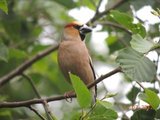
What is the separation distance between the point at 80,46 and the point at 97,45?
8.18 feet

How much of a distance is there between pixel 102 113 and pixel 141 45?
0.46 m

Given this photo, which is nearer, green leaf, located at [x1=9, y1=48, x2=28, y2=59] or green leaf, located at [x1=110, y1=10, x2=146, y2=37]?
green leaf, located at [x1=110, y1=10, x2=146, y2=37]

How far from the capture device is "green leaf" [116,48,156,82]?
121 inches

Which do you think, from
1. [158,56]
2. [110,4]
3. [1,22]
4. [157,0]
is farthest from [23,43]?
[158,56]

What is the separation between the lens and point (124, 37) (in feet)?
16.0

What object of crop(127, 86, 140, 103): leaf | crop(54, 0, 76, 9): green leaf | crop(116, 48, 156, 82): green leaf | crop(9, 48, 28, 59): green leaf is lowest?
crop(116, 48, 156, 82): green leaf

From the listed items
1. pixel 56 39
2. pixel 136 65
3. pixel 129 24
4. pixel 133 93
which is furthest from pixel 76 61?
pixel 56 39

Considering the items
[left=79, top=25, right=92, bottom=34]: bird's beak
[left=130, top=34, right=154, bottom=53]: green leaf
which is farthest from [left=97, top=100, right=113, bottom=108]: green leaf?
[left=79, top=25, right=92, bottom=34]: bird's beak

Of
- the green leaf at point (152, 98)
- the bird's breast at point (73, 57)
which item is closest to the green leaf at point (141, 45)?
the green leaf at point (152, 98)

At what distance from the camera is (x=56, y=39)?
5984mm

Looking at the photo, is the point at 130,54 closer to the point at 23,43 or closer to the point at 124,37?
the point at 124,37

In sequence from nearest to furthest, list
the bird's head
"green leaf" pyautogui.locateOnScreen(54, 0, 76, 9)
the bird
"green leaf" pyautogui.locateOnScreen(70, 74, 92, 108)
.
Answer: "green leaf" pyautogui.locateOnScreen(70, 74, 92, 108), the bird, the bird's head, "green leaf" pyautogui.locateOnScreen(54, 0, 76, 9)

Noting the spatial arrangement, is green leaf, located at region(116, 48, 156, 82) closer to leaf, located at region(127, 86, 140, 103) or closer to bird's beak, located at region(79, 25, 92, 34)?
leaf, located at region(127, 86, 140, 103)

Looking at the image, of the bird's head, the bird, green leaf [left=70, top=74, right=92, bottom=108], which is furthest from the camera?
the bird's head
